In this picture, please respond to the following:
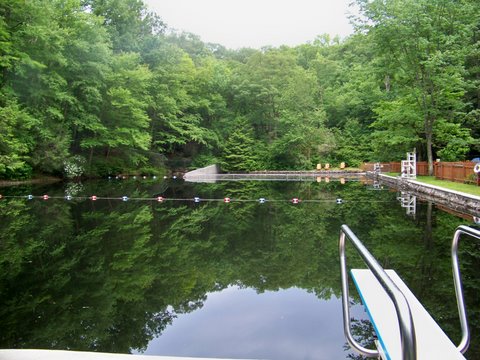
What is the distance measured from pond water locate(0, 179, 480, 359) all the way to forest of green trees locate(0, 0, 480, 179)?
11304mm

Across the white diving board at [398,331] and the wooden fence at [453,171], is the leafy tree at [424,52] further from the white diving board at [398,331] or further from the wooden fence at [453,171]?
the white diving board at [398,331]

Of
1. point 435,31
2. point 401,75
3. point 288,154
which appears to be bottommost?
point 288,154

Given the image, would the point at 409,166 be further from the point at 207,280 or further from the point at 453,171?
the point at 207,280

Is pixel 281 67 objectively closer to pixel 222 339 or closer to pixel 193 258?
pixel 193 258

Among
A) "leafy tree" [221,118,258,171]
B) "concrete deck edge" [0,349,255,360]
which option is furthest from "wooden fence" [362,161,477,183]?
"concrete deck edge" [0,349,255,360]

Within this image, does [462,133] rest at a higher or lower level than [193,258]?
higher

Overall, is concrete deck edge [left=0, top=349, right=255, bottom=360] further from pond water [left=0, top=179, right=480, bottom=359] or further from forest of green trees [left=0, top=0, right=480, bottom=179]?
forest of green trees [left=0, top=0, right=480, bottom=179]

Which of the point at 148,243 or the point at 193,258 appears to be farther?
the point at 148,243

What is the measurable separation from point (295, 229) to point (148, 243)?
2941mm

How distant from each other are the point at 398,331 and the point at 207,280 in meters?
3.25

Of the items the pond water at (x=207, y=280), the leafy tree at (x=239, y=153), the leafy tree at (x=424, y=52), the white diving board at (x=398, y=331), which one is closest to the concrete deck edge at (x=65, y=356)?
the pond water at (x=207, y=280)

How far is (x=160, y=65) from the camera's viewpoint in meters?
31.2

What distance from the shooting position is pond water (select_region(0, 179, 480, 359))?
10.6ft

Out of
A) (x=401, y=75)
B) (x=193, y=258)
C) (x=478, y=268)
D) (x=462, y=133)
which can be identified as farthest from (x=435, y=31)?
(x=193, y=258)
